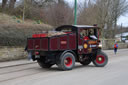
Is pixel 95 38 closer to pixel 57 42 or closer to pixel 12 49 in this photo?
pixel 57 42

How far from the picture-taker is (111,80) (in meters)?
8.15

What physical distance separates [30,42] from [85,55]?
3.52m

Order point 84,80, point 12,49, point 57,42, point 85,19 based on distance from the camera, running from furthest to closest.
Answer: point 85,19
point 12,49
point 57,42
point 84,80

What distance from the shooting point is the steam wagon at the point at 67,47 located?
1018 centimetres

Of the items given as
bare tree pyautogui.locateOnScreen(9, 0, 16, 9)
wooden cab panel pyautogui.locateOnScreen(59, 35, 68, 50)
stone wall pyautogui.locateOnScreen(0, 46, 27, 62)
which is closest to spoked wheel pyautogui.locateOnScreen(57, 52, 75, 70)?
wooden cab panel pyautogui.locateOnScreen(59, 35, 68, 50)

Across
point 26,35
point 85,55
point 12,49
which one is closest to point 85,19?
point 26,35

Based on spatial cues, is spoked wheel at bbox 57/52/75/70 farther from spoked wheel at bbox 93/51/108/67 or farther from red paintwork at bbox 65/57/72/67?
Result: spoked wheel at bbox 93/51/108/67

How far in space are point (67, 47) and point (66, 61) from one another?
2.79 ft

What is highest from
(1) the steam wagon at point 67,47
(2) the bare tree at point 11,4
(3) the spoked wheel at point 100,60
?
(2) the bare tree at point 11,4

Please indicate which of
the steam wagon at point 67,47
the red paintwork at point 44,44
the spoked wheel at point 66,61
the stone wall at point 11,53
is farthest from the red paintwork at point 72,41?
the stone wall at point 11,53

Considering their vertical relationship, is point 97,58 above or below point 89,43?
below

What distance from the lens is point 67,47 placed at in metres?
10.6

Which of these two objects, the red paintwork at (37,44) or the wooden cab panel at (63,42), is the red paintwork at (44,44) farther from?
the wooden cab panel at (63,42)

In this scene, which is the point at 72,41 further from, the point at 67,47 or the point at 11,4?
the point at 11,4
